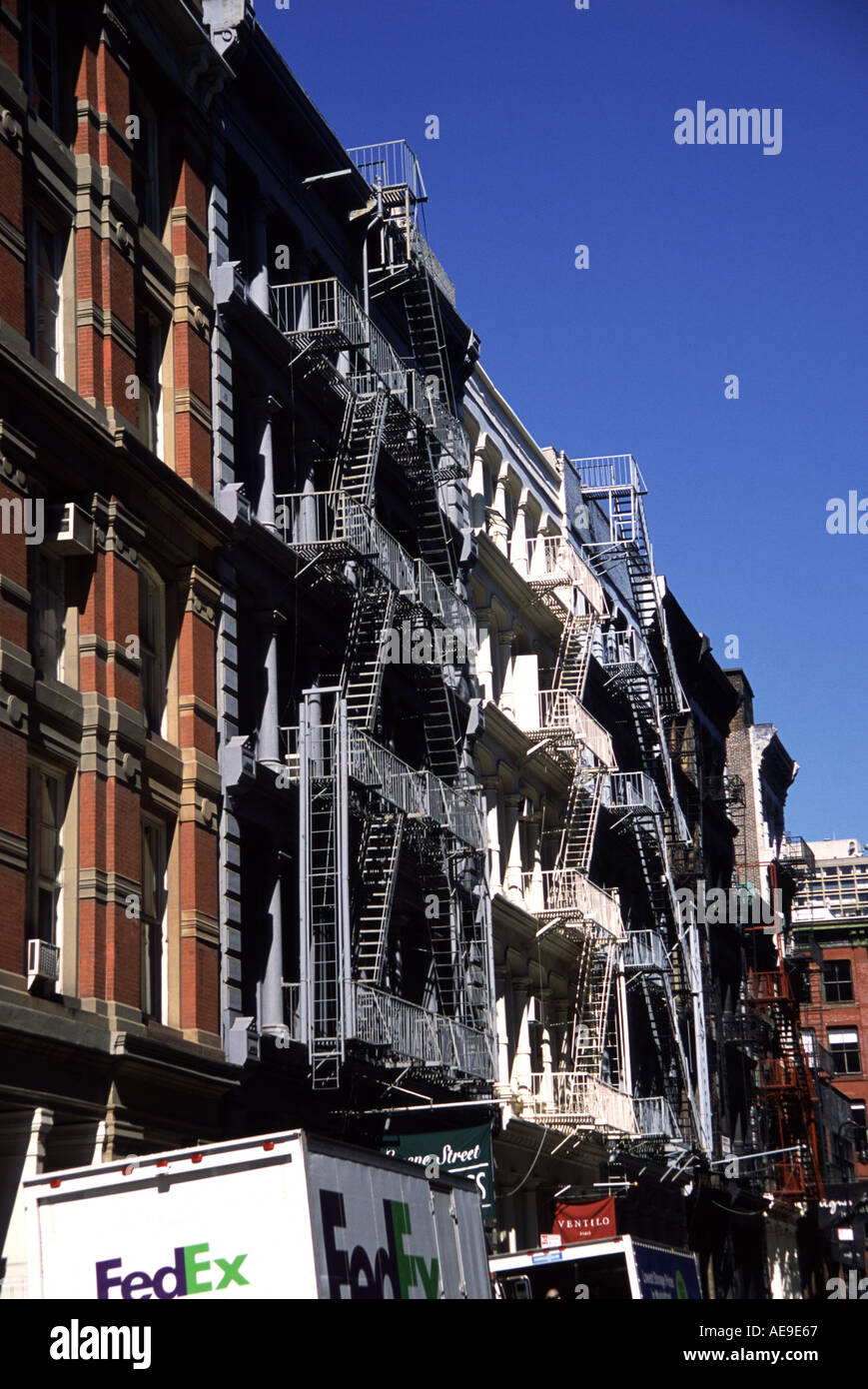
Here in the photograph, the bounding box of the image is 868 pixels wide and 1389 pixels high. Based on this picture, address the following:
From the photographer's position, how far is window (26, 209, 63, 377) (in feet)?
70.0

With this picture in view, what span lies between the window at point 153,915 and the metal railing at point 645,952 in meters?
22.5

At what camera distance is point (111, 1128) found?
1931 centimetres

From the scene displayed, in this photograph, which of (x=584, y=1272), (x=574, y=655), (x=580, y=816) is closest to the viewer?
(x=584, y=1272)

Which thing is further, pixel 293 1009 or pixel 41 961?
pixel 293 1009

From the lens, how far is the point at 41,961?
18609mm

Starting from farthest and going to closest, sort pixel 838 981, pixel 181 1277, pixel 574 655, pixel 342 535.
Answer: pixel 838 981, pixel 574 655, pixel 342 535, pixel 181 1277

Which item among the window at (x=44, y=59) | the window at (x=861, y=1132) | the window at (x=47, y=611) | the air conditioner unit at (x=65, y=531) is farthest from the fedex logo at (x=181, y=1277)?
the window at (x=861, y=1132)

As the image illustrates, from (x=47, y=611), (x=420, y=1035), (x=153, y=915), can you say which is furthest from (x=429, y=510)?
(x=47, y=611)

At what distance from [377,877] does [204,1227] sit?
1406 centimetres

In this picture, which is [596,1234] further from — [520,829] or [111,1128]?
[111,1128]

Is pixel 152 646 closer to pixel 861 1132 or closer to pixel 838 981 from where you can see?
pixel 861 1132

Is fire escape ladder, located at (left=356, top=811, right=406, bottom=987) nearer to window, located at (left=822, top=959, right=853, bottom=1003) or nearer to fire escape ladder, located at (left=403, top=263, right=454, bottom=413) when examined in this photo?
fire escape ladder, located at (left=403, top=263, right=454, bottom=413)
